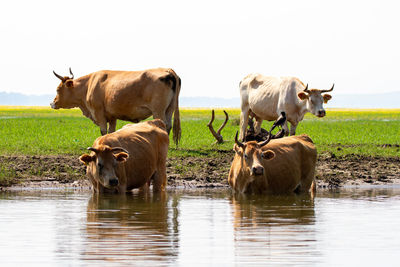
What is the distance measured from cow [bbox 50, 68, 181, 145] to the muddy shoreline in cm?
279

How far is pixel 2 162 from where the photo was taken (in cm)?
1866

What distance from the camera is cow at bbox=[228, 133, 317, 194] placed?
1498cm

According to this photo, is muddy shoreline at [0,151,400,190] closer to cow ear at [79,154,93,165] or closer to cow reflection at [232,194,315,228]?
cow ear at [79,154,93,165]

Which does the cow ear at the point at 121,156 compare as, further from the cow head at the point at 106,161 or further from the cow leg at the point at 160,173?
the cow leg at the point at 160,173

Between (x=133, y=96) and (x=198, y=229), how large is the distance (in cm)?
1253

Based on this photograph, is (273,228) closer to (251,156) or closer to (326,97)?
(251,156)

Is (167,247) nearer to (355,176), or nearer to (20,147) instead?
(355,176)

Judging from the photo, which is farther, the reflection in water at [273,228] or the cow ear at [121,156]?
the cow ear at [121,156]

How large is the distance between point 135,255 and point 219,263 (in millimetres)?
867

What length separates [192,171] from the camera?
18.4 meters

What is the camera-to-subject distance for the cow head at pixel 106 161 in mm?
14031

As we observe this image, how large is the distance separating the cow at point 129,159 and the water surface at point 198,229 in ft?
1.21

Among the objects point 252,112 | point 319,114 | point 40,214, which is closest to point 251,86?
point 252,112

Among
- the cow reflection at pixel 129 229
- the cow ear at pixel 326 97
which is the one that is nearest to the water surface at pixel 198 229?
the cow reflection at pixel 129 229
